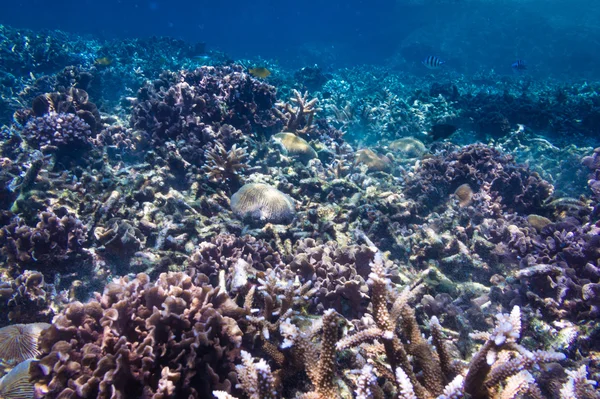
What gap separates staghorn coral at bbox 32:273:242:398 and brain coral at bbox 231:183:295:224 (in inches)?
89.5

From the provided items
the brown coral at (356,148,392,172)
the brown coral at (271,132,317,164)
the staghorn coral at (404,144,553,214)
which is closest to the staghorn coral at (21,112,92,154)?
the brown coral at (271,132,317,164)

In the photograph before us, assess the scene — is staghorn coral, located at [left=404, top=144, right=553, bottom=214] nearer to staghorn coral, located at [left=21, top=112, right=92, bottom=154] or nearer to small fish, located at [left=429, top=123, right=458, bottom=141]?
small fish, located at [left=429, top=123, right=458, bottom=141]

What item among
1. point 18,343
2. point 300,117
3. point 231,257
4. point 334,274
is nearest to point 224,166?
point 231,257

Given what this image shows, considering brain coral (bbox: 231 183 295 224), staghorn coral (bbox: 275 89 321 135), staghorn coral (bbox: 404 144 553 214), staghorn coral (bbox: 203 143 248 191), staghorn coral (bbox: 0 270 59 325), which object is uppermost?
staghorn coral (bbox: 275 89 321 135)

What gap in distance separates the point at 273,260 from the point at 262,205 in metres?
1.16

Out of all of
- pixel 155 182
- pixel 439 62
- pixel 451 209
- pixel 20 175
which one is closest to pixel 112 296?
pixel 155 182

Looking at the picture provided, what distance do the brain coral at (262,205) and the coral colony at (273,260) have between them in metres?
0.02

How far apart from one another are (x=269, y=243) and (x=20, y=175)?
4404 mm

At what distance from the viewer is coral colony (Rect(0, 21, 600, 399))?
2.25m

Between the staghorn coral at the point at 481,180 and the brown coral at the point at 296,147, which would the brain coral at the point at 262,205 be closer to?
the brown coral at the point at 296,147

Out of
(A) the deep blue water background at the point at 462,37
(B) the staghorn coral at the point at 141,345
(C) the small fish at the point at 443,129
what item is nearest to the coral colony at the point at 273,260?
(B) the staghorn coral at the point at 141,345

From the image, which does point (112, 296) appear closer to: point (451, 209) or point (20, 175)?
point (20, 175)

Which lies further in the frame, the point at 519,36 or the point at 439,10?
the point at 439,10

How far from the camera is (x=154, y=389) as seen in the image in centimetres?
216
